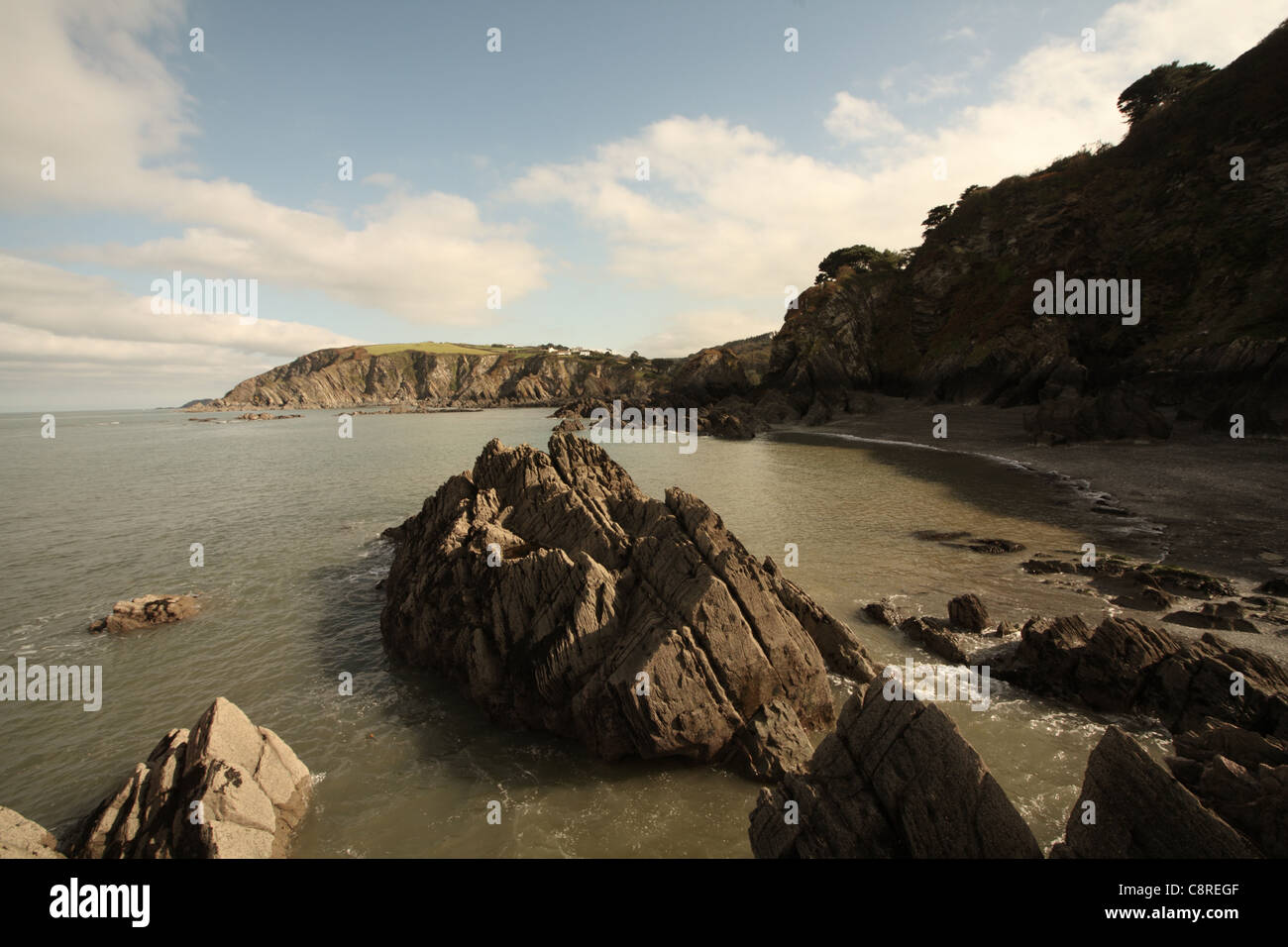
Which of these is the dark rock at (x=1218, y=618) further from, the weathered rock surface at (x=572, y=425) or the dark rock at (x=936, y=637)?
the weathered rock surface at (x=572, y=425)

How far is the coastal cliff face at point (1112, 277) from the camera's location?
51.6 metres

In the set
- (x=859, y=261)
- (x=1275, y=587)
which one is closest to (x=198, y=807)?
(x=1275, y=587)

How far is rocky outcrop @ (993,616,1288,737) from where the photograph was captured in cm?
1188

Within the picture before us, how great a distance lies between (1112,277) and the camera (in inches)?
2719

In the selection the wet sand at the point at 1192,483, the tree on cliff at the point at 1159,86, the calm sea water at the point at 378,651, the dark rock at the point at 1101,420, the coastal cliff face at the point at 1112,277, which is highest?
the tree on cliff at the point at 1159,86

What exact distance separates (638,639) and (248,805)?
848cm

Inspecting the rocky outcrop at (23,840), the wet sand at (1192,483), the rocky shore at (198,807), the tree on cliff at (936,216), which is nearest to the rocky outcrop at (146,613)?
the rocky shore at (198,807)

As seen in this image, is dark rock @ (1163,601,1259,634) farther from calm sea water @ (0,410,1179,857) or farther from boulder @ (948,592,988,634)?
boulder @ (948,592,988,634)

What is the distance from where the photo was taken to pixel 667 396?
126938mm

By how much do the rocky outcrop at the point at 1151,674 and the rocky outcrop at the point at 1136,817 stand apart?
22.8 ft

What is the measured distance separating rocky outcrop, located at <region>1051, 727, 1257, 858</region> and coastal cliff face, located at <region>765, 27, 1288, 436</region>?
175 ft

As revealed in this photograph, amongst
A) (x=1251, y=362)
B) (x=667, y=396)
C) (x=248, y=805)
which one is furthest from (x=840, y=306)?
(x=248, y=805)

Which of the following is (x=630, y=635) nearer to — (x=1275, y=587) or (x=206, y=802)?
(x=206, y=802)

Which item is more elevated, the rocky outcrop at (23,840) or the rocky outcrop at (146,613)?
the rocky outcrop at (146,613)
